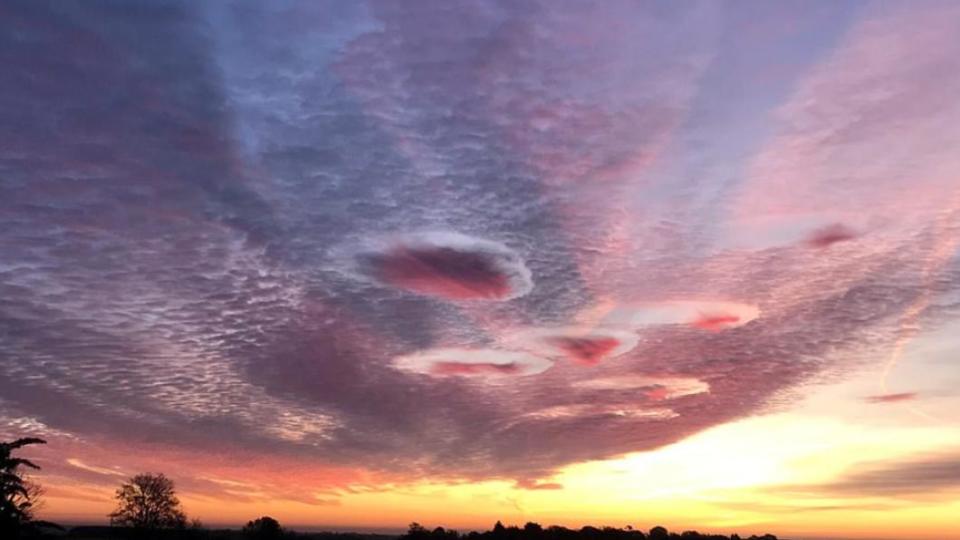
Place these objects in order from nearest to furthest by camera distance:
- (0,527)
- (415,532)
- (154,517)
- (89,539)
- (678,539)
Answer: (0,527), (415,532), (154,517), (89,539), (678,539)

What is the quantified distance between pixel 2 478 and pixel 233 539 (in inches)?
6405

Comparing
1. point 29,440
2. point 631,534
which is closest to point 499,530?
point 631,534

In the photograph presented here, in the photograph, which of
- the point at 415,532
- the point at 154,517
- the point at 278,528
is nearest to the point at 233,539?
the point at 278,528

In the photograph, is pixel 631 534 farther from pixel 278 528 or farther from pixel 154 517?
pixel 154 517

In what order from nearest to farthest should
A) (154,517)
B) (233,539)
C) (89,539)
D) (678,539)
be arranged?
(154,517) → (89,539) → (678,539) → (233,539)

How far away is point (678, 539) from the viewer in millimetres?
169500

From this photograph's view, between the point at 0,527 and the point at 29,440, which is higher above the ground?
the point at 29,440

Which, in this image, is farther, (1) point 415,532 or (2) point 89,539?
(2) point 89,539

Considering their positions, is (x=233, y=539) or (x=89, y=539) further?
(x=233, y=539)

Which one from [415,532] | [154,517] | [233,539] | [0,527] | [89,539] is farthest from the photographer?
[233,539]

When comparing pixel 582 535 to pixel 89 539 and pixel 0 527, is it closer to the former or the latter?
pixel 89 539

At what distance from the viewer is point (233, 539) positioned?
185m

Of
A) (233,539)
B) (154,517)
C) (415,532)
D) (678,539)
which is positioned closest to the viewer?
(415,532)

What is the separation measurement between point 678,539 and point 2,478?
156 meters
